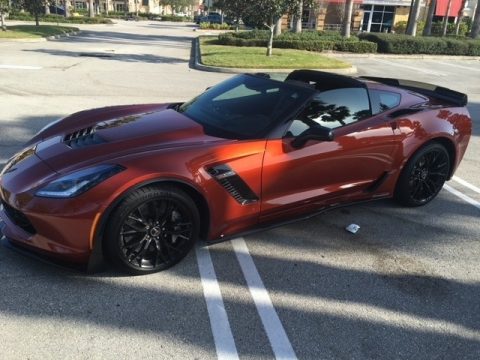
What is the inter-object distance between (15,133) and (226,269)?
4.65 meters

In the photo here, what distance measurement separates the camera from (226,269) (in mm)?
3510

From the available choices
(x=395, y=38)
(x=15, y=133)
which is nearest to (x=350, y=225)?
(x=15, y=133)

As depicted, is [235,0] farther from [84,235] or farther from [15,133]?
[84,235]

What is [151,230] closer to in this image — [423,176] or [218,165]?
[218,165]

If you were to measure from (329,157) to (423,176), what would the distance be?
1.48 m

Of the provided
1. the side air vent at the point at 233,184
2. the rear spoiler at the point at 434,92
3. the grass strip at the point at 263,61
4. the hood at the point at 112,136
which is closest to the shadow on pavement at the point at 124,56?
the grass strip at the point at 263,61

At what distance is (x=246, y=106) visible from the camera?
4.06 metres

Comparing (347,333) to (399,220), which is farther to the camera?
(399,220)

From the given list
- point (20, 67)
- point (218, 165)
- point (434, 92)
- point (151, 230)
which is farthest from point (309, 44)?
point (151, 230)

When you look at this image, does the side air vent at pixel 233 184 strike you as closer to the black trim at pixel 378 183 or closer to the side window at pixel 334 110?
the side window at pixel 334 110

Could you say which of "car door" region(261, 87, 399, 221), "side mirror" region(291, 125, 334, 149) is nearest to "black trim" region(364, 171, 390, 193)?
"car door" region(261, 87, 399, 221)

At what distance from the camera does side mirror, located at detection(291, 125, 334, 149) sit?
360 cm

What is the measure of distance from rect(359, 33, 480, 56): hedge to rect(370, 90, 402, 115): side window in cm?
2199

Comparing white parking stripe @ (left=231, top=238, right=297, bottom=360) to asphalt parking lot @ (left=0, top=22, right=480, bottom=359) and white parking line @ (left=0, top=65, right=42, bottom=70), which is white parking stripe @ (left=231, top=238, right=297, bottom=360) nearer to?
asphalt parking lot @ (left=0, top=22, right=480, bottom=359)
